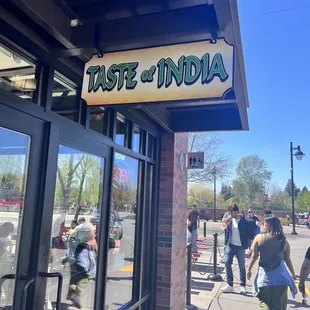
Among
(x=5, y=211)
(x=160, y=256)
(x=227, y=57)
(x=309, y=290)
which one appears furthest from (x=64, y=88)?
(x=309, y=290)

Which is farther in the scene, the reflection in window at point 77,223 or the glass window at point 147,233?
the glass window at point 147,233

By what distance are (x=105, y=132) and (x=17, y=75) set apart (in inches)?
46.0

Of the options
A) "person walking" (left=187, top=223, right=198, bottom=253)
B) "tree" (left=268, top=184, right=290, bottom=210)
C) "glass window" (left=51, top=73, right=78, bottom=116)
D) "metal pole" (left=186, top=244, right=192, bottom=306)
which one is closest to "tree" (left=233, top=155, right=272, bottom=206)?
"tree" (left=268, top=184, right=290, bottom=210)

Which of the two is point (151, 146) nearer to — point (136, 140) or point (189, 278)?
point (136, 140)

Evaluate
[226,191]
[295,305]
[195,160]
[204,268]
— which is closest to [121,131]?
[195,160]

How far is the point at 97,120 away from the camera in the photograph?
9.95 feet

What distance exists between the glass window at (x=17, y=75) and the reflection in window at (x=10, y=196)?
290 mm

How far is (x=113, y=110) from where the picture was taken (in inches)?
129

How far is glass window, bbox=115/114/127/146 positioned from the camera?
3.44 m

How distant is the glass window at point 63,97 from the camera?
2.44 meters

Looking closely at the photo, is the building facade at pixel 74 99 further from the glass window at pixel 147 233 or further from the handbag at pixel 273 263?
the handbag at pixel 273 263

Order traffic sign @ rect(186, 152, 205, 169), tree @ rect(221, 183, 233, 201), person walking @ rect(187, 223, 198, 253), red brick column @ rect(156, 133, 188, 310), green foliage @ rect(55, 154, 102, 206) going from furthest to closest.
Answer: tree @ rect(221, 183, 233, 201) → person walking @ rect(187, 223, 198, 253) → traffic sign @ rect(186, 152, 205, 169) → red brick column @ rect(156, 133, 188, 310) → green foliage @ rect(55, 154, 102, 206)

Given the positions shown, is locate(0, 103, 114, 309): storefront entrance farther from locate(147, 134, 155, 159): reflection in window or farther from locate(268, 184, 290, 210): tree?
locate(268, 184, 290, 210): tree

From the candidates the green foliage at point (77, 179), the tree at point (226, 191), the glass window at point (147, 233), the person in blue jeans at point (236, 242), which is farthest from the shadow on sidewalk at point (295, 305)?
the tree at point (226, 191)
